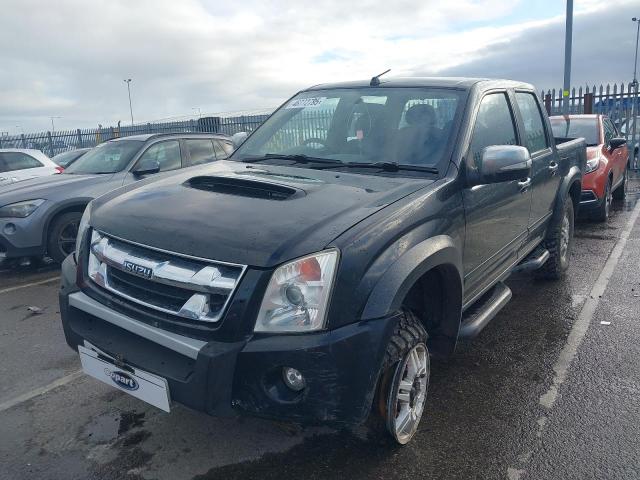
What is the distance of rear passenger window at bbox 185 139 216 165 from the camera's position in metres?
7.68

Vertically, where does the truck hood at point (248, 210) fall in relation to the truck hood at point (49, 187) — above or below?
above

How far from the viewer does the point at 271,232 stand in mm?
2305

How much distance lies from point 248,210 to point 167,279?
1.65 feet

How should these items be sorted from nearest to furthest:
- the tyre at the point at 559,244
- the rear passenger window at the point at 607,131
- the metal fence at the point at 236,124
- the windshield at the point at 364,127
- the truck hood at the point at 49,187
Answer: the windshield at the point at 364,127, the tyre at the point at 559,244, the truck hood at the point at 49,187, the rear passenger window at the point at 607,131, the metal fence at the point at 236,124

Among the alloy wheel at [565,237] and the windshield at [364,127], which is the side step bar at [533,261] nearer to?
the alloy wheel at [565,237]

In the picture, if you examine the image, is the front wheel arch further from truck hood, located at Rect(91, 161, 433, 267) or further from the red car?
the red car

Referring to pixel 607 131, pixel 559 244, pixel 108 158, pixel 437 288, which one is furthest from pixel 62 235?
pixel 607 131

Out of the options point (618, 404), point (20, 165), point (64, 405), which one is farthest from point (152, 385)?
point (20, 165)

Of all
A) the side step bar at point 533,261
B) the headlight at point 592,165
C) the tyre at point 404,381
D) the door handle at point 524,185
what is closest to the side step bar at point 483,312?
the tyre at point 404,381

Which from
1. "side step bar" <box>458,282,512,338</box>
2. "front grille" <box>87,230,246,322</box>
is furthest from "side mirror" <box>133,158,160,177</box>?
"side step bar" <box>458,282,512,338</box>

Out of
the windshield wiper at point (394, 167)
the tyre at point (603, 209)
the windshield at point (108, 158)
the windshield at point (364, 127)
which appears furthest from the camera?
the tyre at point (603, 209)

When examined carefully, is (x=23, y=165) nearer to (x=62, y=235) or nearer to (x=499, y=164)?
(x=62, y=235)

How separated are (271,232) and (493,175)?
146cm

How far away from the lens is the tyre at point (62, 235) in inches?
252
